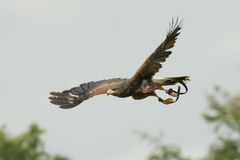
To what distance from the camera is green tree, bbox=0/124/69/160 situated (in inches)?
2633

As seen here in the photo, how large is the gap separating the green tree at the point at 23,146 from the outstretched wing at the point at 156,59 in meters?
44.8

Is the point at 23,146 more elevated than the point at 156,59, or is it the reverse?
the point at 23,146

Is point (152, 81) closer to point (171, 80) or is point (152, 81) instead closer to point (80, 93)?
point (171, 80)

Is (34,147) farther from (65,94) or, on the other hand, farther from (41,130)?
(65,94)

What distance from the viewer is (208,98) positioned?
67.1 m

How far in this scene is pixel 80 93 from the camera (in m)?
24.9

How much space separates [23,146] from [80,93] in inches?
1720

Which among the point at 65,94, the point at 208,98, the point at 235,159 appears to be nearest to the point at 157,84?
the point at 65,94

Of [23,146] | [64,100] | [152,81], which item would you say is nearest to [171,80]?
[152,81]

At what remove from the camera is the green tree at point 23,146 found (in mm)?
66875

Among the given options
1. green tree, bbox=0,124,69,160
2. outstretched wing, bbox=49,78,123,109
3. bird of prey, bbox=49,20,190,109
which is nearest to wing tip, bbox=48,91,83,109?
outstretched wing, bbox=49,78,123,109

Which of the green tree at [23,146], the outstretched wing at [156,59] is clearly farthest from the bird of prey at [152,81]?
the green tree at [23,146]

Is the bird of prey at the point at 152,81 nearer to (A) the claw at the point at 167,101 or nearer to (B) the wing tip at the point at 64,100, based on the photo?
(A) the claw at the point at 167,101

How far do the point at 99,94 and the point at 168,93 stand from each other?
1586 millimetres
